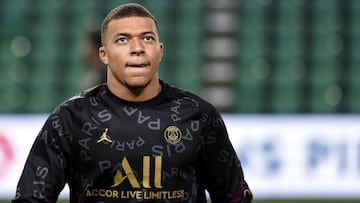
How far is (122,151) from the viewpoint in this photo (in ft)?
9.74

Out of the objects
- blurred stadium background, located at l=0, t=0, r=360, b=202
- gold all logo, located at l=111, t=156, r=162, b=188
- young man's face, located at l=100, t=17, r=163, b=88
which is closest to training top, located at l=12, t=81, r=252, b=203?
gold all logo, located at l=111, t=156, r=162, b=188

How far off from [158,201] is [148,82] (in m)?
0.38

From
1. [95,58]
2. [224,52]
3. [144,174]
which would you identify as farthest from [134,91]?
[224,52]

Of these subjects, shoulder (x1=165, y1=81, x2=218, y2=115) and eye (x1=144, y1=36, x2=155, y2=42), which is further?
shoulder (x1=165, y1=81, x2=218, y2=115)

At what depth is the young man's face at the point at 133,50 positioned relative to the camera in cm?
295

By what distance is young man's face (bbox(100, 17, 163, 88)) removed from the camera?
116 inches

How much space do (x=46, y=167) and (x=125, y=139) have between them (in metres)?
0.26

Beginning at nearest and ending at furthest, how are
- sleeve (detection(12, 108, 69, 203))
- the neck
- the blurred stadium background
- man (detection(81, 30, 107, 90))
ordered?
sleeve (detection(12, 108, 69, 203)), the neck, man (detection(81, 30, 107, 90)), the blurred stadium background

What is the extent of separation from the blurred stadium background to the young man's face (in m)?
6.99

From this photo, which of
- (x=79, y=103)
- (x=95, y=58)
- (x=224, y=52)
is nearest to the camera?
(x=79, y=103)

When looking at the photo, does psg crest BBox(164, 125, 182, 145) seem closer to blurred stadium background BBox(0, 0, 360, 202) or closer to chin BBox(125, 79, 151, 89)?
chin BBox(125, 79, 151, 89)

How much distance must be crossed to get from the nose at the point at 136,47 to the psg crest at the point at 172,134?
274mm

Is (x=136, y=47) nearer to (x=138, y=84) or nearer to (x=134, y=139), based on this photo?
(x=138, y=84)

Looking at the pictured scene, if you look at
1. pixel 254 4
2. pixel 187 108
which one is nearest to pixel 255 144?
pixel 254 4
